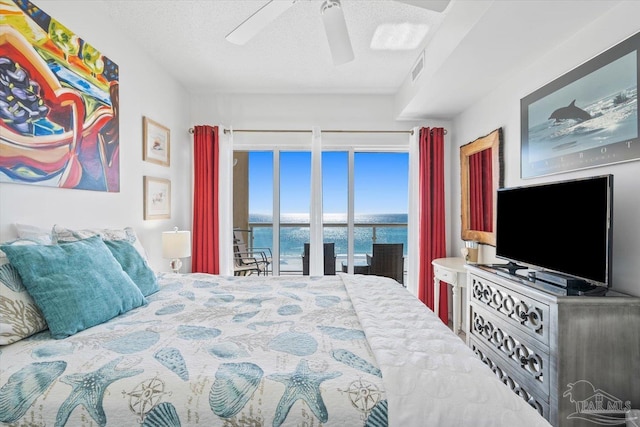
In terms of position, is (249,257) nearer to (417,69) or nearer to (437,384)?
(417,69)

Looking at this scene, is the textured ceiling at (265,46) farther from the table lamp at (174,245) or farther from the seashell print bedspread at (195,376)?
the seashell print bedspread at (195,376)

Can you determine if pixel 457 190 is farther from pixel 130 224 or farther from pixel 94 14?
pixel 94 14

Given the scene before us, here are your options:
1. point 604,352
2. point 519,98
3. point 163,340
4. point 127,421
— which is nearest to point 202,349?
point 163,340

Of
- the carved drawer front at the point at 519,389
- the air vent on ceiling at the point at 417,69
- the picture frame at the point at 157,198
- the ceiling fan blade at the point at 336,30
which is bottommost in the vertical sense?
the carved drawer front at the point at 519,389

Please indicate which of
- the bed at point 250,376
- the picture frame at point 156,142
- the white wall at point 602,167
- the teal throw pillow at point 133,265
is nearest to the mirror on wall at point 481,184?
the white wall at point 602,167

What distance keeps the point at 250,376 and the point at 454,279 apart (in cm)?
252

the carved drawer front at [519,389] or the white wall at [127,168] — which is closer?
the carved drawer front at [519,389]

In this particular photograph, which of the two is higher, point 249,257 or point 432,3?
point 432,3

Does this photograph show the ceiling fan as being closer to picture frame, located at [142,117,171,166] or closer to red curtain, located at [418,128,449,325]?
picture frame, located at [142,117,171,166]

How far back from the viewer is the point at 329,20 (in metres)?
1.92

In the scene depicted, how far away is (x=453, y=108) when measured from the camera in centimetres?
354

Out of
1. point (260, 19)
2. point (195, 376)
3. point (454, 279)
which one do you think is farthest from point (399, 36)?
point (195, 376)

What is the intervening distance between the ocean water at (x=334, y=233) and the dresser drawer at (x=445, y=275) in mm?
866

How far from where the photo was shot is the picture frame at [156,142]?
2.94 m
